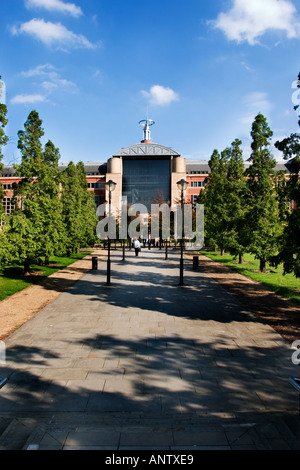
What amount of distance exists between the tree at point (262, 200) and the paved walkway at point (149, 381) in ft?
29.1

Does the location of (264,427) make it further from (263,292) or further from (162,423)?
(263,292)

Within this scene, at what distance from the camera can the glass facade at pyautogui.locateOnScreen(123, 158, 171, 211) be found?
229 feet

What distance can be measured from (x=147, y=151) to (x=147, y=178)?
6288 millimetres

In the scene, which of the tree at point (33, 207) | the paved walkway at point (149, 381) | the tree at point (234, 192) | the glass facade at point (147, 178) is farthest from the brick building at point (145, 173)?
the paved walkway at point (149, 381)

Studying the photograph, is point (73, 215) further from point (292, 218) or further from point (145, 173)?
point (145, 173)

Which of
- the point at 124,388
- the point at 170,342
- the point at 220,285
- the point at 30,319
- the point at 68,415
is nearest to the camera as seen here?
the point at 68,415

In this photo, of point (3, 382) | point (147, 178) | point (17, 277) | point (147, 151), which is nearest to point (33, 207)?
point (17, 277)

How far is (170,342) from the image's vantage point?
7.59 meters

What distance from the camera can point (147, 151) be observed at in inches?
2744

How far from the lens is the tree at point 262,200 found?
59.7ft

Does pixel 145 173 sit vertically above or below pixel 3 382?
above

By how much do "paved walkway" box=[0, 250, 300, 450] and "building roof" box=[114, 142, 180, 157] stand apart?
62654 mm
